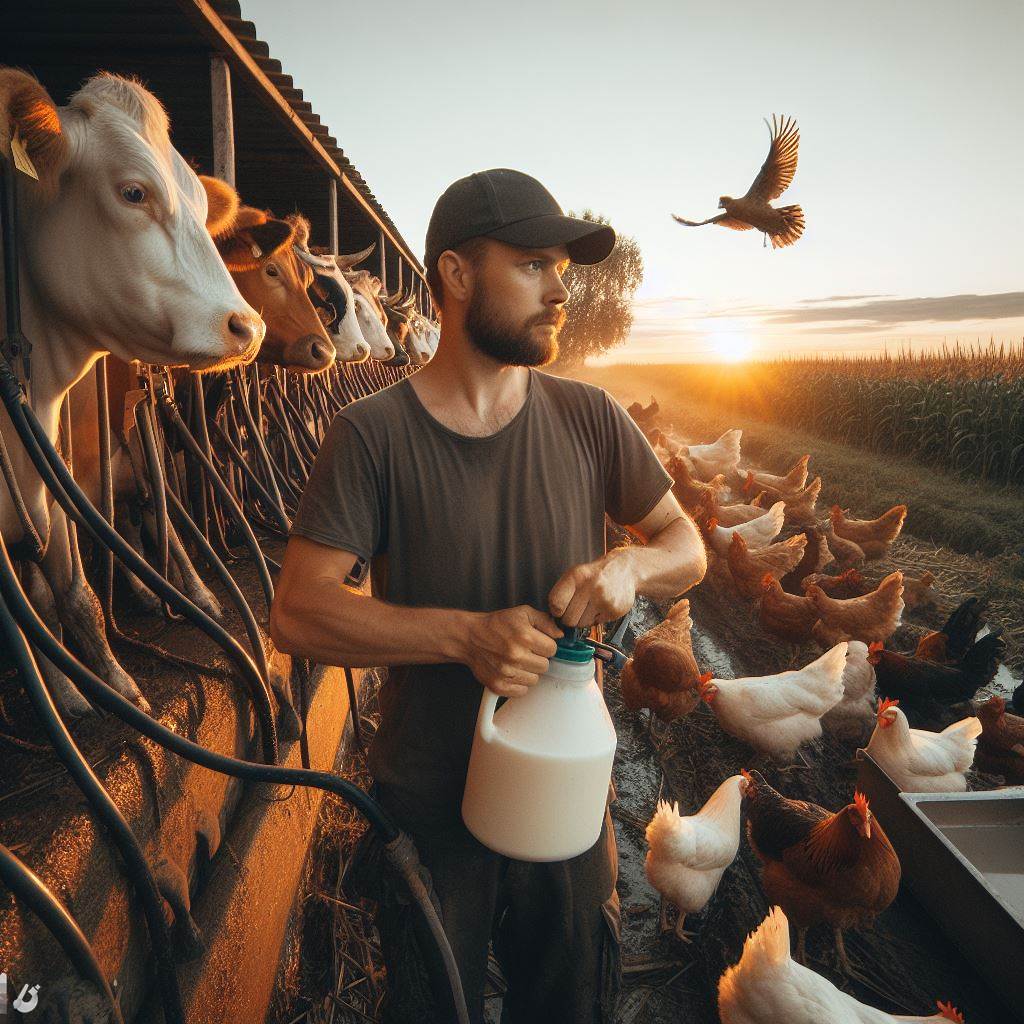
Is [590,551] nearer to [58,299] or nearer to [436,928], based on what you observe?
[436,928]

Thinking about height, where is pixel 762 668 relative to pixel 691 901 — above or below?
below

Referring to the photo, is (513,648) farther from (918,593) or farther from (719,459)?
(719,459)

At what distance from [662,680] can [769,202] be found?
12.9ft

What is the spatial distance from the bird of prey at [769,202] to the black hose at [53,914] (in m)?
5.14

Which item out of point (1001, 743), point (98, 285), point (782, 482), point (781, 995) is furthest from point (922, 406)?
point (98, 285)

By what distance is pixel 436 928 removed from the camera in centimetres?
139

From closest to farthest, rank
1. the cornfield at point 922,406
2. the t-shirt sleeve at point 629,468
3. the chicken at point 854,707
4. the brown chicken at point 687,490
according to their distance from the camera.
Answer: the t-shirt sleeve at point 629,468, the chicken at point 854,707, the brown chicken at point 687,490, the cornfield at point 922,406

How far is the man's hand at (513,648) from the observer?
1158 millimetres

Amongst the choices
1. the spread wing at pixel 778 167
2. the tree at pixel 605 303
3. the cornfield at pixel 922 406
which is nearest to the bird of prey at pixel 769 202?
the spread wing at pixel 778 167

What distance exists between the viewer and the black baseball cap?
4.69 ft

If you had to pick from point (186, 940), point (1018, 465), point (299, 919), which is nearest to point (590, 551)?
point (186, 940)

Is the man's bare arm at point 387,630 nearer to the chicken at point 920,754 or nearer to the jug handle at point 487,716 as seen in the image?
the jug handle at point 487,716

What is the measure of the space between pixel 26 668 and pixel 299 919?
68.5 inches

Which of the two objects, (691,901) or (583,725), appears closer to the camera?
(583,725)
